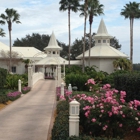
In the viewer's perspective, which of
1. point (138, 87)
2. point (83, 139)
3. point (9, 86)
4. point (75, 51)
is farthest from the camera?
point (75, 51)

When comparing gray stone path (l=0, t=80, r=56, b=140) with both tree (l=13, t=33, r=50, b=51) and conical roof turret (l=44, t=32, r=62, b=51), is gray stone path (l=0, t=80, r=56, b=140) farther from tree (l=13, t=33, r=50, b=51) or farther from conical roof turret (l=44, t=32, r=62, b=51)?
tree (l=13, t=33, r=50, b=51)

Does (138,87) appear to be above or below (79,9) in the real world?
below

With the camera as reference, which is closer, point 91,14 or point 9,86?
point 9,86

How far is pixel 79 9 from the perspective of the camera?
53031 mm

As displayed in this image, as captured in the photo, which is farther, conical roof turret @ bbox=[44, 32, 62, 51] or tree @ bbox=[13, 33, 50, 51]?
tree @ bbox=[13, 33, 50, 51]

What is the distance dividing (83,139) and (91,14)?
46038 mm

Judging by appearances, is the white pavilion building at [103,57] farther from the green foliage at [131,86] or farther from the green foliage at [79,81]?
the green foliage at [131,86]

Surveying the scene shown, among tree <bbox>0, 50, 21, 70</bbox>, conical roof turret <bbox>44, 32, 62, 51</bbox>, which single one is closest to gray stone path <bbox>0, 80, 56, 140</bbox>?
conical roof turret <bbox>44, 32, 62, 51</bbox>

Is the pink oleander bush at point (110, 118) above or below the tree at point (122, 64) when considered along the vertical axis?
below

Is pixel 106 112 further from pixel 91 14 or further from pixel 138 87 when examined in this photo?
pixel 91 14

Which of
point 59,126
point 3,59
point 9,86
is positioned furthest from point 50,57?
point 59,126

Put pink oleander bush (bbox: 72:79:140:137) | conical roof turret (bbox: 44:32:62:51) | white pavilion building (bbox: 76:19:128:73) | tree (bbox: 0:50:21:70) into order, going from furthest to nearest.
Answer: tree (bbox: 0:50:21:70)
conical roof turret (bbox: 44:32:62:51)
white pavilion building (bbox: 76:19:128:73)
pink oleander bush (bbox: 72:79:140:137)

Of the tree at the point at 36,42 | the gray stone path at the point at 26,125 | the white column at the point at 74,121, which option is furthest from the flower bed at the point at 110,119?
the tree at the point at 36,42

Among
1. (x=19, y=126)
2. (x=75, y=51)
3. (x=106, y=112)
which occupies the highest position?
(x=75, y=51)
